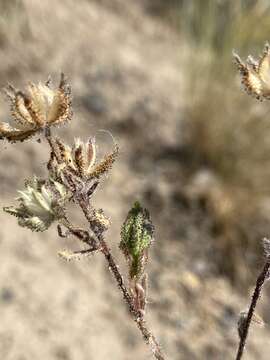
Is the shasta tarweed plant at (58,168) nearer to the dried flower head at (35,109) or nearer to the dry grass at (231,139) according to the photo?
the dried flower head at (35,109)

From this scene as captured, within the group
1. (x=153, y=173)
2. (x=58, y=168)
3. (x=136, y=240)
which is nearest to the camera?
(x=58, y=168)

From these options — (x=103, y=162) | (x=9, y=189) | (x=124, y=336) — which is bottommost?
(x=103, y=162)

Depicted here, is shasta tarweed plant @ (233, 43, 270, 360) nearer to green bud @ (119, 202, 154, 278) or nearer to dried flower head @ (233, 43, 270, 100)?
dried flower head @ (233, 43, 270, 100)

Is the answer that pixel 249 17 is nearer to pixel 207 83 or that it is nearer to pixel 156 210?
pixel 207 83

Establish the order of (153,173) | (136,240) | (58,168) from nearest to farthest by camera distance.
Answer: (58,168) → (136,240) → (153,173)

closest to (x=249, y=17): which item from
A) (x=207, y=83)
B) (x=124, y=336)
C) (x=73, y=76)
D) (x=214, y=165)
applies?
(x=207, y=83)

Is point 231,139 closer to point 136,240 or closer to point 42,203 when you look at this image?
point 136,240

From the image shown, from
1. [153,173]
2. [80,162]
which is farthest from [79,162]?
[153,173]
